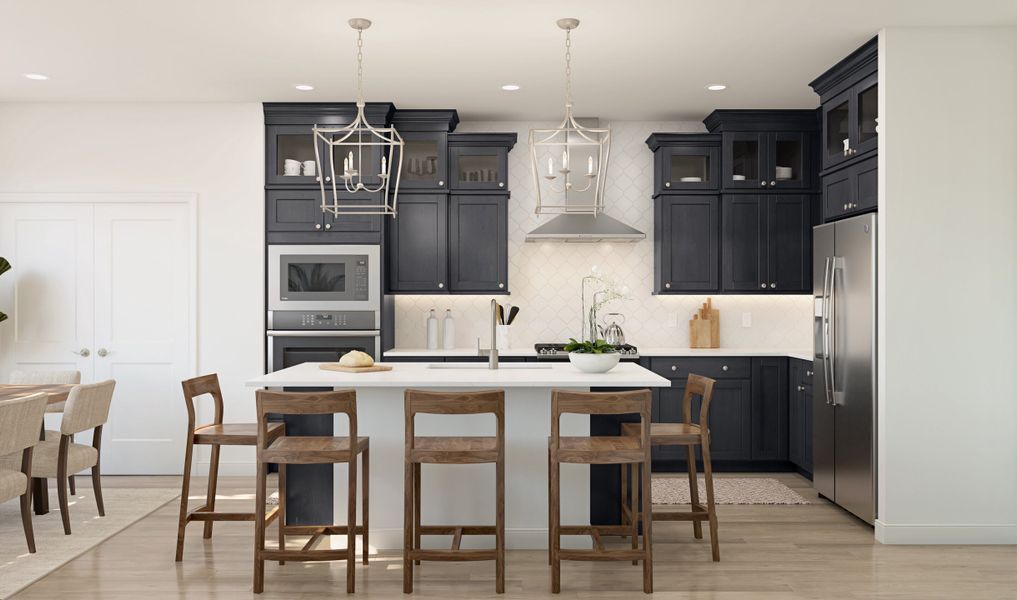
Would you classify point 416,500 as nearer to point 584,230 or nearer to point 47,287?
point 584,230

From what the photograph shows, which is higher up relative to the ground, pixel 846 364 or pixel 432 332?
pixel 432 332

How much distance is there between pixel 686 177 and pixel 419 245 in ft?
7.51

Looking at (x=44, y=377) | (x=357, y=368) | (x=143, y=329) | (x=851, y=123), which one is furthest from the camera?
(x=143, y=329)

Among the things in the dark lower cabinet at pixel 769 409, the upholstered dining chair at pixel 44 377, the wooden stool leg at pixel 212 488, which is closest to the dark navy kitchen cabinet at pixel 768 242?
the dark lower cabinet at pixel 769 409

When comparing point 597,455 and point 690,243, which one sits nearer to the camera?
point 597,455

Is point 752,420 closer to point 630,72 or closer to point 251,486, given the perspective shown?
point 630,72

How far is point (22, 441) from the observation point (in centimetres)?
392

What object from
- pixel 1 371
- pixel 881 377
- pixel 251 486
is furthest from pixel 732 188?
pixel 1 371

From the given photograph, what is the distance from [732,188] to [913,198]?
1992 millimetres

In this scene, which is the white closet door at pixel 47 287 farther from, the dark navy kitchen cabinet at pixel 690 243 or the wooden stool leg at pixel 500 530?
the dark navy kitchen cabinet at pixel 690 243

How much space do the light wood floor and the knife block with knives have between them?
2.19 m

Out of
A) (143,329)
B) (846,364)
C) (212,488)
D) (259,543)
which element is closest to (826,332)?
(846,364)

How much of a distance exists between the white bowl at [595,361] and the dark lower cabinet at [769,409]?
7.82ft

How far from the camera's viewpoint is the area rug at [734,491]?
5090 mm
